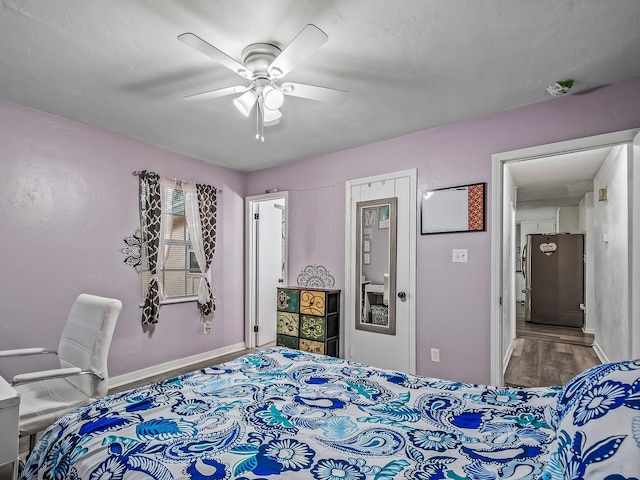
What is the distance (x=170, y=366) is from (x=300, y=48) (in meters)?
3.59

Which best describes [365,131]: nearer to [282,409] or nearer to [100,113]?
[100,113]

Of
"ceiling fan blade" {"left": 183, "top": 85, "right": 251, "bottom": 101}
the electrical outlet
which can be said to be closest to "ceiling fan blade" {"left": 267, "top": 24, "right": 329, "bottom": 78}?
"ceiling fan blade" {"left": 183, "top": 85, "right": 251, "bottom": 101}

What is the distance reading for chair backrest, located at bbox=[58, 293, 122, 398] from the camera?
2.12m

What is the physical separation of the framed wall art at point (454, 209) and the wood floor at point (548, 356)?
5.73 feet

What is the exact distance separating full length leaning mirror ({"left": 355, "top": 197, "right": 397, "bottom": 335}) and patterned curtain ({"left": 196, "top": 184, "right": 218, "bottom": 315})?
1.83 metres

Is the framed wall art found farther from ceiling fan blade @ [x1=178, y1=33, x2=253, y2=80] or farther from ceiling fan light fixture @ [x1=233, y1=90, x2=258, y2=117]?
ceiling fan blade @ [x1=178, y1=33, x2=253, y2=80]

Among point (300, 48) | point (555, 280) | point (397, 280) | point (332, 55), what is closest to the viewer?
point (300, 48)

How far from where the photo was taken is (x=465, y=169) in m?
3.16

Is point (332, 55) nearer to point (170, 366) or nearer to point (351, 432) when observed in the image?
point (351, 432)

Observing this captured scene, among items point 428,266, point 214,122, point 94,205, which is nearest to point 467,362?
point 428,266

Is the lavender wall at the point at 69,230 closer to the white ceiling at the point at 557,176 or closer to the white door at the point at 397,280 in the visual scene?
the white door at the point at 397,280

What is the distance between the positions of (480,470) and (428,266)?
2.38 meters

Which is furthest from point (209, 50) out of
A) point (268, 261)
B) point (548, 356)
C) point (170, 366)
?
point (548, 356)

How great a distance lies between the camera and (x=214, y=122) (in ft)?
10.4
